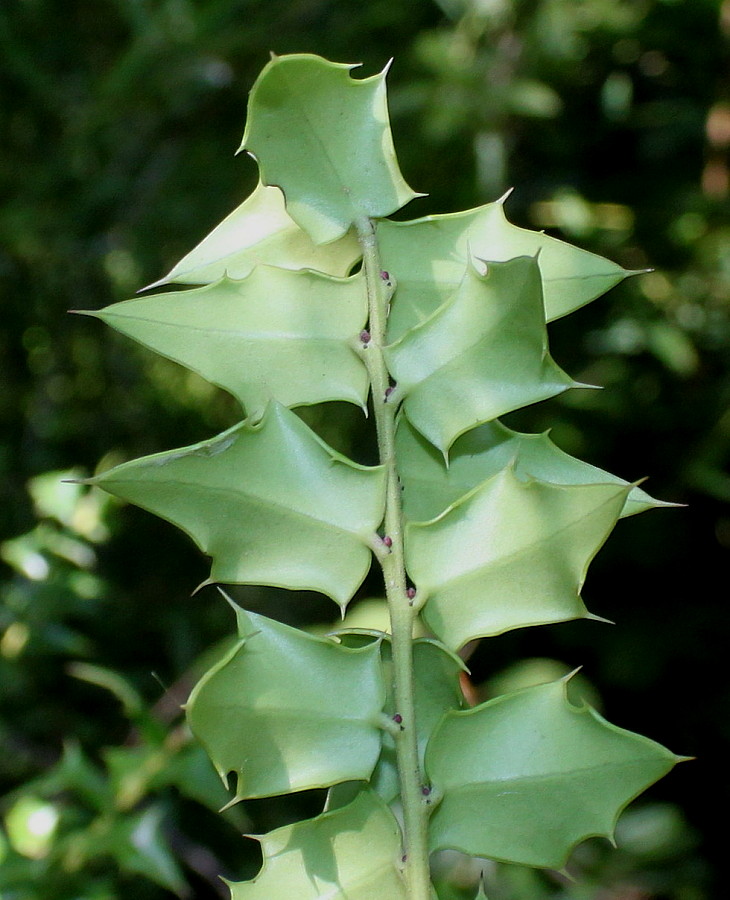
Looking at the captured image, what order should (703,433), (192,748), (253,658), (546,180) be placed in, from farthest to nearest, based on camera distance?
(546,180)
(703,433)
(192,748)
(253,658)

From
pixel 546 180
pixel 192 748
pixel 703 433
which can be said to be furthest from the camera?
pixel 546 180

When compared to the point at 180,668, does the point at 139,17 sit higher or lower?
higher

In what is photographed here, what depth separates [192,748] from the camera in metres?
0.82

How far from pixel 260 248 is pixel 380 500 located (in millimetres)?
115

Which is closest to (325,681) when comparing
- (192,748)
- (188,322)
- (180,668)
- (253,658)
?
(253,658)

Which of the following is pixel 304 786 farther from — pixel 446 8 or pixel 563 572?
pixel 446 8

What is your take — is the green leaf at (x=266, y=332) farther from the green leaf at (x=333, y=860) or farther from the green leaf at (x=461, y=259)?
the green leaf at (x=333, y=860)

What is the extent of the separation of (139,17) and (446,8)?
1.24 ft

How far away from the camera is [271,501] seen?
38 cm

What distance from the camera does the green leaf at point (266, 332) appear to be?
388mm

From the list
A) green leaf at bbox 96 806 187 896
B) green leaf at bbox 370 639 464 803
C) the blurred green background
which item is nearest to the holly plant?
green leaf at bbox 370 639 464 803

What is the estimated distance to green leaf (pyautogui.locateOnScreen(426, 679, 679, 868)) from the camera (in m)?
0.37

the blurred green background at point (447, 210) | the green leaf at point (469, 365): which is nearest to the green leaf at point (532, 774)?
the green leaf at point (469, 365)

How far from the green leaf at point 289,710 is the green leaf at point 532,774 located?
0.11 ft
